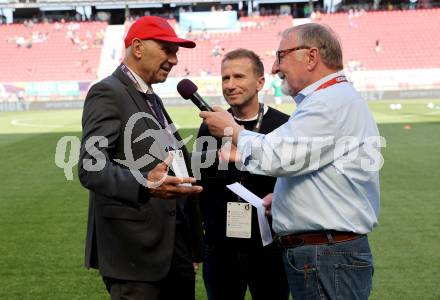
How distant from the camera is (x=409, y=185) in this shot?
11.4 meters

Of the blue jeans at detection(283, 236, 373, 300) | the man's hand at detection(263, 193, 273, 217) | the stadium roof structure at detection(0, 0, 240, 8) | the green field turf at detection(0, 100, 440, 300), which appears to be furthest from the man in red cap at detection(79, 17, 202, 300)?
the stadium roof structure at detection(0, 0, 240, 8)

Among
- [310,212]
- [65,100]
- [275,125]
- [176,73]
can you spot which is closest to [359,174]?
[310,212]

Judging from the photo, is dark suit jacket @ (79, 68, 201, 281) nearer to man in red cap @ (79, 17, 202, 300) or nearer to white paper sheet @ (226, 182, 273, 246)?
man in red cap @ (79, 17, 202, 300)

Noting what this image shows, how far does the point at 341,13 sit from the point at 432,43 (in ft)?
31.6

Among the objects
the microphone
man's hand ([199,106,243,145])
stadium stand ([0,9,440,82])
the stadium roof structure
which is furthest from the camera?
the stadium roof structure

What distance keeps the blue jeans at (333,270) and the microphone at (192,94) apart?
922 millimetres

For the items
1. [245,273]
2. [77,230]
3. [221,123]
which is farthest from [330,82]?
[77,230]

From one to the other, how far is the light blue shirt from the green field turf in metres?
2.99

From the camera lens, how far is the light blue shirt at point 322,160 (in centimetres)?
305

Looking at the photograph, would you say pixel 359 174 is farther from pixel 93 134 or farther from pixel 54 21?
pixel 54 21

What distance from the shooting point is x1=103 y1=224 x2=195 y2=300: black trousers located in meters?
3.41

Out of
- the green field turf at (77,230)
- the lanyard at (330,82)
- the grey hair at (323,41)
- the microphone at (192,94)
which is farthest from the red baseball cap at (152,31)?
the green field turf at (77,230)

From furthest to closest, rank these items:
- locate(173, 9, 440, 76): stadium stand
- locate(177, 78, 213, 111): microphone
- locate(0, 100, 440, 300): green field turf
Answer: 1. locate(173, 9, 440, 76): stadium stand
2. locate(0, 100, 440, 300): green field turf
3. locate(177, 78, 213, 111): microphone

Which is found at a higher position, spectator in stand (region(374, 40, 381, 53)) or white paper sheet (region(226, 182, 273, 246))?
white paper sheet (region(226, 182, 273, 246))
